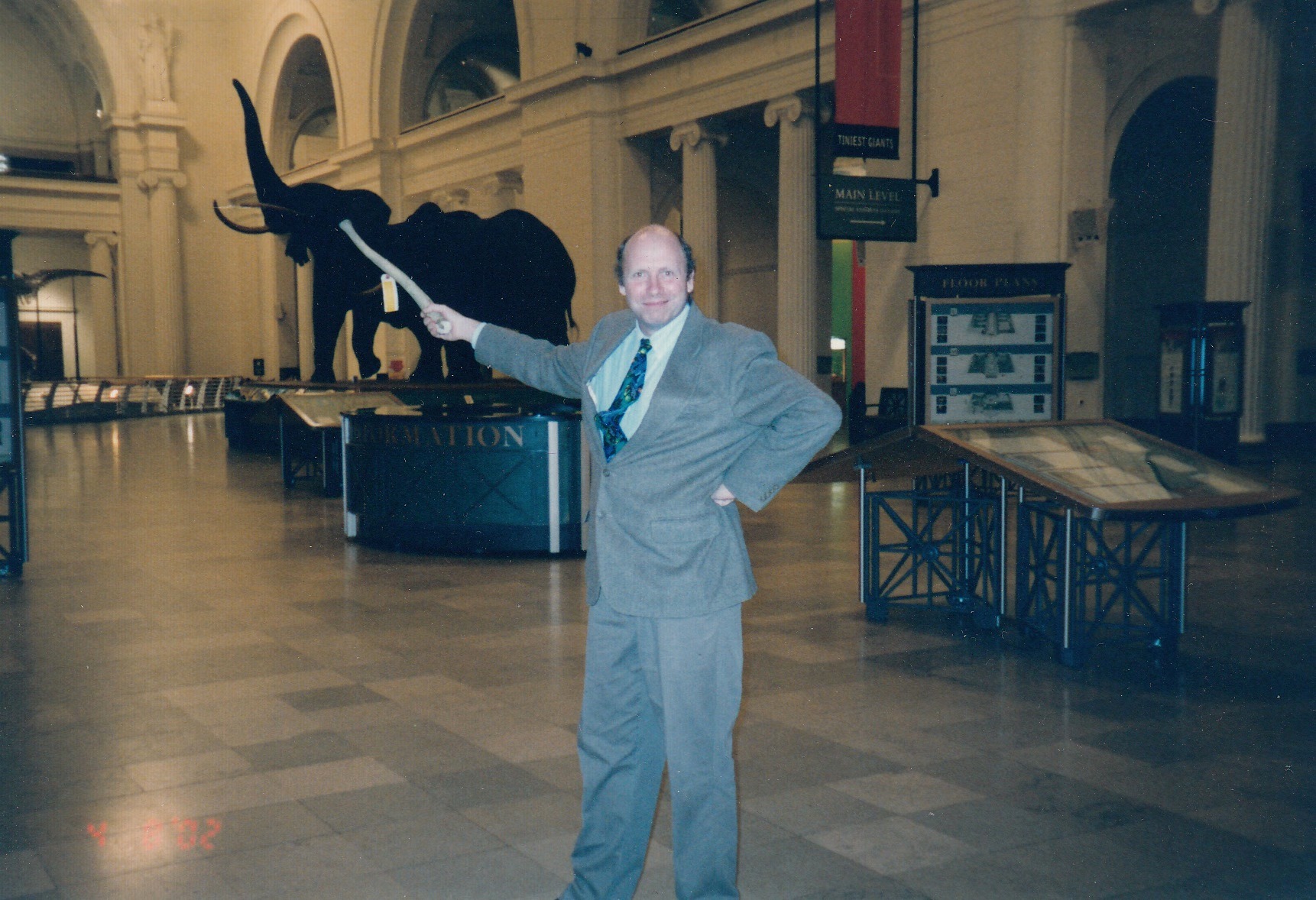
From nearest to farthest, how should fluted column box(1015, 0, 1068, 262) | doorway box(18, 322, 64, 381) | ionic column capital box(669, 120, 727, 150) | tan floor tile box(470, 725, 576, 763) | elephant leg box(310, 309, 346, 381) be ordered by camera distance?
tan floor tile box(470, 725, 576, 763), fluted column box(1015, 0, 1068, 262), elephant leg box(310, 309, 346, 381), ionic column capital box(669, 120, 727, 150), doorway box(18, 322, 64, 381)

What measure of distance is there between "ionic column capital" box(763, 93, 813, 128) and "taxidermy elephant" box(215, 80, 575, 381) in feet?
16.3

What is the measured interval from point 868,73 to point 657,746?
1342 centimetres

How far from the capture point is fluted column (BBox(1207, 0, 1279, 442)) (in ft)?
45.7

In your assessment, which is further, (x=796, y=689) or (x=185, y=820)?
(x=796, y=689)

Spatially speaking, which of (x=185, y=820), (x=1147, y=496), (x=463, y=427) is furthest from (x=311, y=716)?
(x=463, y=427)

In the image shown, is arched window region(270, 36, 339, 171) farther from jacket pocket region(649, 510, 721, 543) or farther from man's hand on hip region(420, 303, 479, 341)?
jacket pocket region(649, 510, 721, 543)

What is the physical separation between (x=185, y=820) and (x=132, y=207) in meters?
45.0

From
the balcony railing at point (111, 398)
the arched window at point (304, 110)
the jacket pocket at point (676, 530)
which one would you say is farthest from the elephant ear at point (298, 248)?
the arched window at point (304, 110)

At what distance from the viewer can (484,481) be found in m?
9.68

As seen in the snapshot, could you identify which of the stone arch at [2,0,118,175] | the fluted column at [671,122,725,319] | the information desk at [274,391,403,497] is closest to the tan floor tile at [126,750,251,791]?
the information desk at [274,391,403,497]

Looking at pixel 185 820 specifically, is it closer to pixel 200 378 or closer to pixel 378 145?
pixel 378 145

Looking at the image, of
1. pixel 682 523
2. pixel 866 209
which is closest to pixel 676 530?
pixel 682 523

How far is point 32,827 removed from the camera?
391cm

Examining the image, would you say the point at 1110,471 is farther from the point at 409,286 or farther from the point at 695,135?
the point at 695,135
